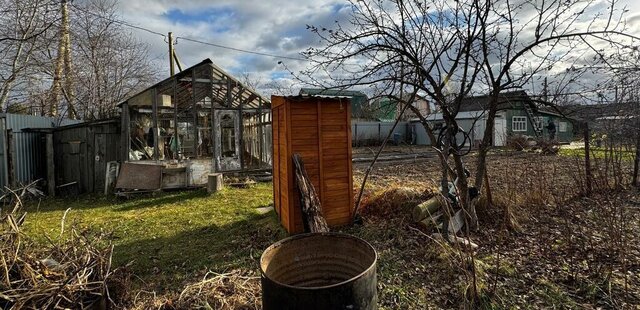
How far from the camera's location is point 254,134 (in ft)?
38.3

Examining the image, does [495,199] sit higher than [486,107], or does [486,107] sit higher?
[486,107]

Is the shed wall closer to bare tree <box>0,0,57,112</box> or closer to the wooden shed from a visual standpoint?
bare tree <box>0,0,57,112</box>

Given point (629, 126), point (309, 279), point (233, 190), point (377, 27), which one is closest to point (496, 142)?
point (629, 126)

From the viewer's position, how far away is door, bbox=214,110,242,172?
10.3m

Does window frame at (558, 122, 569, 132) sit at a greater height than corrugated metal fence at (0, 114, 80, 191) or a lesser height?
greater

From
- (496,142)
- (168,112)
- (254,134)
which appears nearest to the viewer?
(168,112)

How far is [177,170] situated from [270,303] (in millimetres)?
8177

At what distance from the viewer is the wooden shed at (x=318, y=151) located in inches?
192

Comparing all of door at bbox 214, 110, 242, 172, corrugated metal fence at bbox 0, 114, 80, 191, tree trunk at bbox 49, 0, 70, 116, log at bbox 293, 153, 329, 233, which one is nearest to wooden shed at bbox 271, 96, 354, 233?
log at bbox 293, 153, 329, 233

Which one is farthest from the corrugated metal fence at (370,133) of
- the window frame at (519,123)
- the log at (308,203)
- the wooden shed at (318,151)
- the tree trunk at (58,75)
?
the log at (308,203)

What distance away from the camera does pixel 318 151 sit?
5.03 meters

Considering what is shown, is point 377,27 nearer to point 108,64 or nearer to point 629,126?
point 629,126

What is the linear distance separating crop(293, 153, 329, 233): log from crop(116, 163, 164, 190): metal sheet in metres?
5.68

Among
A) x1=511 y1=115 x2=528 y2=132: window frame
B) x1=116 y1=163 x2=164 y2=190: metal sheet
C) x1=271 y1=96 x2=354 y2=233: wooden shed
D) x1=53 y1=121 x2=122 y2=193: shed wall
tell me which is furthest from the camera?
x1=511 y1=115 x2=528 y2=132: window frame
